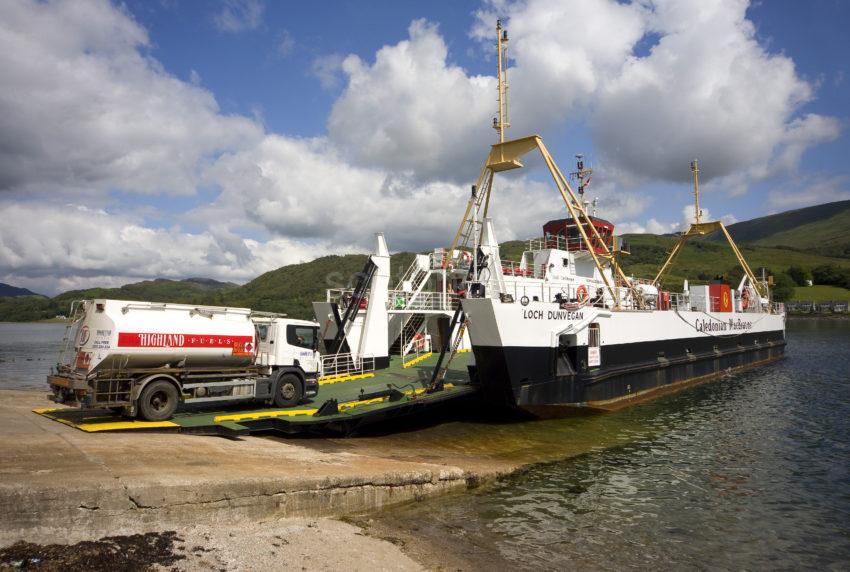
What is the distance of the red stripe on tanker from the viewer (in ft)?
35.2

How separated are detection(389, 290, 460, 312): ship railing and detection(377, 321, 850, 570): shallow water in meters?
7.18

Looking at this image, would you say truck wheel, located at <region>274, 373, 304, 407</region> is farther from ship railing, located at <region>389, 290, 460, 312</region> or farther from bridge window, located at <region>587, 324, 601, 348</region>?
bridge window, located at <region>587, 324, 601, 348</region>

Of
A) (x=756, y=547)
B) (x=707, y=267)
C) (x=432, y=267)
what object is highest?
(x=707, y=267)

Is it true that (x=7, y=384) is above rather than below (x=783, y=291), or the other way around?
below

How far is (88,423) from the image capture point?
1045cm

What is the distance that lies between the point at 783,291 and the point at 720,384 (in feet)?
333

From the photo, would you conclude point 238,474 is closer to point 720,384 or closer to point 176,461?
point 176,461

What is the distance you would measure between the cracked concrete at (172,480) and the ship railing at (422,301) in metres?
10.9

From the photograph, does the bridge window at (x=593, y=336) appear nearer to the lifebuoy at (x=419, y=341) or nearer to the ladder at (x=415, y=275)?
the ladder at (x=415, y=275)

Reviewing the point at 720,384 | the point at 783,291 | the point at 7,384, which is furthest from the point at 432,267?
the point at 783,291

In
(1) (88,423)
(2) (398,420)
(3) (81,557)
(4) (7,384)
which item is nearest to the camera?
(3) (81,557)

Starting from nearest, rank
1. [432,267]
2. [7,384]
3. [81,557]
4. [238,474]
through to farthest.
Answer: [81,557]
[238,474]
[432,267]
[7,384]

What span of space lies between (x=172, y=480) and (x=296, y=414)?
18.8 ft

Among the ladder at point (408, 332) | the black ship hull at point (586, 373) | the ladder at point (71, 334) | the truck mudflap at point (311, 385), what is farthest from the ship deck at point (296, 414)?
the ladder at point (408, 332)
